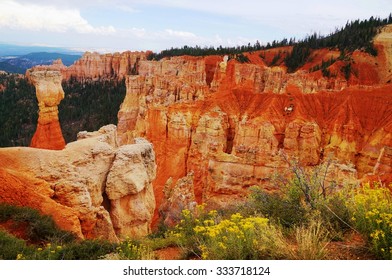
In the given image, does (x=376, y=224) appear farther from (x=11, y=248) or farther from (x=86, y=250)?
(x=11, y=248)

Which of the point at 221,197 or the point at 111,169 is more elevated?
the point at 111,169

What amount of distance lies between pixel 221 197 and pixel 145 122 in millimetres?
11211

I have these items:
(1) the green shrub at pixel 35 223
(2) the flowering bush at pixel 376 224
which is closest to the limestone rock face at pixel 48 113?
(1) the green shrub at pixel 35 223

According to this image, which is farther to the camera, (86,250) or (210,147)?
(210,147)

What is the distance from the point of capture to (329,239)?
4.10m

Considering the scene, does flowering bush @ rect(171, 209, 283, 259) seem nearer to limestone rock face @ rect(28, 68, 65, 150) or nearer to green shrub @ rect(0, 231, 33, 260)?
green shrub @ rect(0, 231, 33, 260)

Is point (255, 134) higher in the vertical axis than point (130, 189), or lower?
lower

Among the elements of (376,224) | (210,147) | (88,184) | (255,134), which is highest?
(376,224)

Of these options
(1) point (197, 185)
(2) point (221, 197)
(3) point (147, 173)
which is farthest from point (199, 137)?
(3) point (147, 173)

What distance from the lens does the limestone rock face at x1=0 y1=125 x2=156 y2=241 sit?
6812mm

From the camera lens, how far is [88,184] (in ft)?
26.4

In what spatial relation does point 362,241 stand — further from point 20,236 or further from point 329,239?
point 20,236

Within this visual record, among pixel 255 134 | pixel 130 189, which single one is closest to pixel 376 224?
pixel 130 189

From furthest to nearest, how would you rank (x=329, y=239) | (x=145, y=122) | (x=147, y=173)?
(x=145, y=122), (x=147, y=173), (x=329, y=239)
